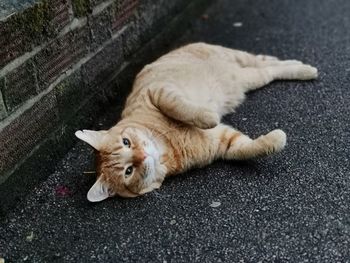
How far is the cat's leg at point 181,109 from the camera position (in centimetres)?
324

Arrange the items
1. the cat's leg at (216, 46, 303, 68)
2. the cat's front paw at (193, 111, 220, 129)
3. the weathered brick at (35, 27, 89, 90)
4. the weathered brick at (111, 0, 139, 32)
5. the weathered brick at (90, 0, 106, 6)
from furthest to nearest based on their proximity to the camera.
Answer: the cat's leg at (216, 46, 303, 68)
the weathered brick at (111, 0, 139, 32)
the weathered brick at (90, 0, 106, 6)
the weathered brick at (35, 27, 89, 90)
the cat's front paw at (193, 111, 220, 129)

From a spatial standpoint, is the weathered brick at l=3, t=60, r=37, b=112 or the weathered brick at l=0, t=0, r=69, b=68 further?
the weathered brick at l=3, t=60, r=37, b=112

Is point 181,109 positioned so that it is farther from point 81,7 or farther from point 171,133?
point 81,7

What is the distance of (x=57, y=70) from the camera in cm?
354

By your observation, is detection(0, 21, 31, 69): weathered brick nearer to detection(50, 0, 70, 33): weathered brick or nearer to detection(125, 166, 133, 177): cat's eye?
detection(50, 0, 70, 33): weathered brick

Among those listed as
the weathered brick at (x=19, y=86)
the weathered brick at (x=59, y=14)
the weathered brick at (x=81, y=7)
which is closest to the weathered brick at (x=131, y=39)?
the weathered brick at (x=81, y=7)

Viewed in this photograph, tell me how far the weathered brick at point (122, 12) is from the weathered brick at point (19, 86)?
1039 mm

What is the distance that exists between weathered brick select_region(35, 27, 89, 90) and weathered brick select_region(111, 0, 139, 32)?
0.39 m

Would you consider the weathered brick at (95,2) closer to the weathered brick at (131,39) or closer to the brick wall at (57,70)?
the brick wall at (57,70)

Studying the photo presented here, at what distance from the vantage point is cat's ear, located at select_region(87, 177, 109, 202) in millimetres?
3145

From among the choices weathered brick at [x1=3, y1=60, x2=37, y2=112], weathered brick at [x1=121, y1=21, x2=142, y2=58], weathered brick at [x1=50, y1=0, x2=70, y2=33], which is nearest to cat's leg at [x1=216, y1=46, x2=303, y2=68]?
weathered brick at [x1=121, y1=21, x2=142, y2=58]

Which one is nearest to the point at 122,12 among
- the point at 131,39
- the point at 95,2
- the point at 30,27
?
the point at 131,39

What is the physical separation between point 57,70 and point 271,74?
5.44 ft

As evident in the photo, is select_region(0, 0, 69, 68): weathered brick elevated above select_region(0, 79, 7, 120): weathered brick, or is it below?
above
